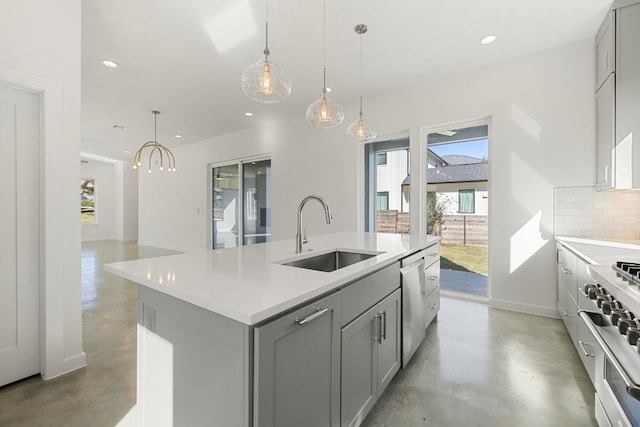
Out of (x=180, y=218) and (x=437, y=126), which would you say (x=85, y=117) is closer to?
(x=180, y=218)

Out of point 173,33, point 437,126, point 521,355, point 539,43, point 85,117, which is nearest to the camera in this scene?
point 521,355

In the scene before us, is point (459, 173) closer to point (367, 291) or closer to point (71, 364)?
point (367, 291)

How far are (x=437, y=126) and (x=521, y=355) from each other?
2.79 meters

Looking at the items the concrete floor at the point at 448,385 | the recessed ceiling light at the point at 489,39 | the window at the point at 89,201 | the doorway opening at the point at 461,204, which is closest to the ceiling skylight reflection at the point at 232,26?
the recessed ceiling light at the point at 489,39

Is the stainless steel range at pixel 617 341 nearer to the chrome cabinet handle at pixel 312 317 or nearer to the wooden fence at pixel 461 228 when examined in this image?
the chrome cabinet handle at pixel 312 317

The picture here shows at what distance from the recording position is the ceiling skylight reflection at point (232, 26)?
2.46 meters

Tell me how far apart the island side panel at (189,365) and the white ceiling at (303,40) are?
247cm

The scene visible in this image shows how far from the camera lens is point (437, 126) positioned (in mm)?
3857

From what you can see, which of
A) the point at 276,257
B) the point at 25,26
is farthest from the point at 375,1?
the point at 25,26

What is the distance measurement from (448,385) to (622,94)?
9.11 ft

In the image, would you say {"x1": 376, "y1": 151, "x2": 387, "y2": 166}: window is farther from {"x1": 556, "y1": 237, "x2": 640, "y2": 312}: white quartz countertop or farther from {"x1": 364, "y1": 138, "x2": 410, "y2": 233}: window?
{"x1": 556, "y1": 237, "x2": 640, "y2": 312}: white quartz countertop

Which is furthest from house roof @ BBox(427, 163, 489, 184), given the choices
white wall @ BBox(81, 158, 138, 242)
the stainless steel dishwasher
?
white wall @ BBox(81, 158, 138, 242)

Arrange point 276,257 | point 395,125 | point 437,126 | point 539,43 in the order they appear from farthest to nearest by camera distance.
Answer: point 395,125, point 437,126, point 539,43, point 276,257

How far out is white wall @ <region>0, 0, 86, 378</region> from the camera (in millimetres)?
1900
